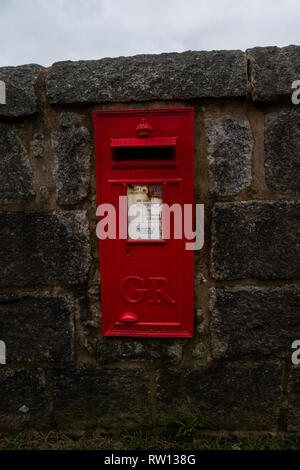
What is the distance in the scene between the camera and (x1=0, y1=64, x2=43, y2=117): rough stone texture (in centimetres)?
144

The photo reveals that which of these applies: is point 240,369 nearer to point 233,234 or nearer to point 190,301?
point 190,301

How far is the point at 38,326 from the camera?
1.56 m

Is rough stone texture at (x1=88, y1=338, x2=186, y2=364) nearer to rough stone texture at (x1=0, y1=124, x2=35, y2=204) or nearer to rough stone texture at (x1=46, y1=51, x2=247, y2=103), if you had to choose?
rough stone texture at (x1=0, y1=124, x2=35, y2=204)

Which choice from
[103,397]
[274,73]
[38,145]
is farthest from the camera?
[103,397]

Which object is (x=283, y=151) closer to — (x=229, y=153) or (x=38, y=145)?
(x=229, y=153)

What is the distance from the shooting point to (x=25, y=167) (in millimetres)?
1479

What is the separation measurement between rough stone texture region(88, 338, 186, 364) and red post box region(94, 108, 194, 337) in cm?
5

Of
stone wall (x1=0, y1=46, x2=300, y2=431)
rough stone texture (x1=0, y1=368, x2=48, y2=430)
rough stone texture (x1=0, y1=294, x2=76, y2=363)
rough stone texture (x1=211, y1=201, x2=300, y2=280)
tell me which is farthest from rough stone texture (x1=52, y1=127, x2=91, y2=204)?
rough stone texture (x1=0, y1=368, x2=48, y2=430)

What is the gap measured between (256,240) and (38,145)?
100cm

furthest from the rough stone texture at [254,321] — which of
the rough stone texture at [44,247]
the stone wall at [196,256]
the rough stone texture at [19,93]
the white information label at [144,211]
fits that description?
the rough stone texture at [19,93]

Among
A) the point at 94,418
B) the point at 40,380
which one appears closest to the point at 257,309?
the point at 94,418

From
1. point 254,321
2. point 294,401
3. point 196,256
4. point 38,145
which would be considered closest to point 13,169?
point 38,145

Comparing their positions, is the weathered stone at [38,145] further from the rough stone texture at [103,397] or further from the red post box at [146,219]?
the rough stone texture at [103,397]

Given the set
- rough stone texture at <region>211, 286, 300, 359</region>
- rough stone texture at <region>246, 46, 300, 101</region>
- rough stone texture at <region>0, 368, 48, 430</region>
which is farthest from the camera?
rough stone texture at <region>0, 368, 48, 430</region>
